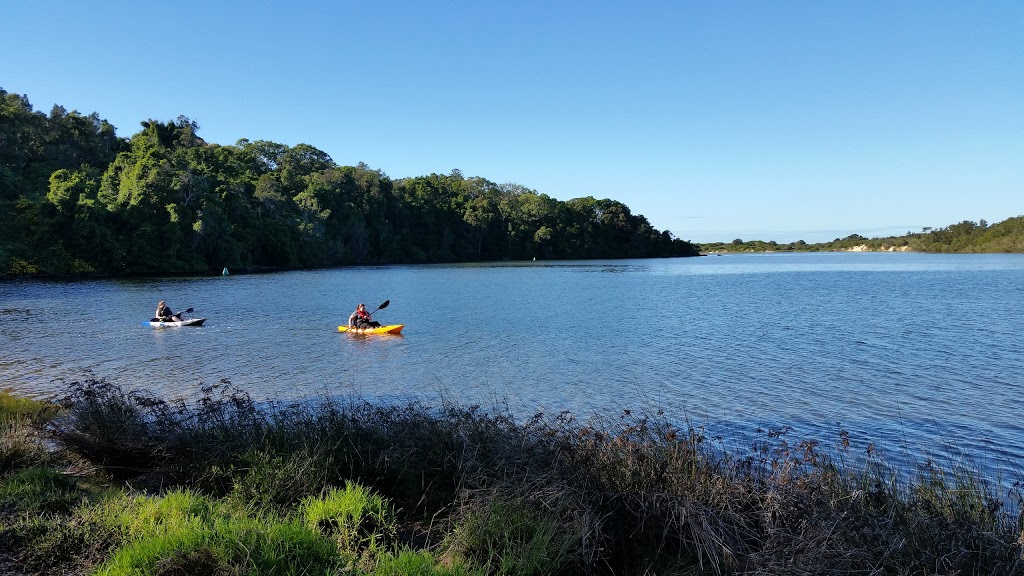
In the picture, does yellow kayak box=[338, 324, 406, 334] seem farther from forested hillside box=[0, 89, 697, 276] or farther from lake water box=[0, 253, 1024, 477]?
forested hillside box=[0, 89, 697, 276]

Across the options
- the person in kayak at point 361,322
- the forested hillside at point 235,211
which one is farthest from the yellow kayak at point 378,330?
the forested hillside at point 235,211

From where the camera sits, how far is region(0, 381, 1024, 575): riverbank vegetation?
4168 mm

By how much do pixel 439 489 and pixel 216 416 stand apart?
3.53 m

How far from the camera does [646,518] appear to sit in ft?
17.1

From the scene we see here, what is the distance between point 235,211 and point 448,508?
80.3 m

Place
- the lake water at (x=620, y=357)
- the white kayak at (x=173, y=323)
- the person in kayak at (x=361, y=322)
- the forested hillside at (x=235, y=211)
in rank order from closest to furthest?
the lake water at (x=620, y=357), the person in kayak at (x=361, y=322), the white kayak at (x=173, y=323), the forested hillside at (x=235, y=211)

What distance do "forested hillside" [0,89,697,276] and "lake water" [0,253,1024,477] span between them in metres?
27.1

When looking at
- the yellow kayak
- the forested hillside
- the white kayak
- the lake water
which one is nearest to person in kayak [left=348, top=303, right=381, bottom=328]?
the yellow kayak

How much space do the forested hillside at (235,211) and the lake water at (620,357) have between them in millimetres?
27055

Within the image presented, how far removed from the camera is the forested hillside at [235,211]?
61.1m

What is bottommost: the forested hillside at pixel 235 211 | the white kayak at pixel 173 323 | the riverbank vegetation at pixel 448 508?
the white kayak at pixel 173 323

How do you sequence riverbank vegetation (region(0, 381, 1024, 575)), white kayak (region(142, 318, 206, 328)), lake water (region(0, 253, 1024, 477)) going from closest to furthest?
riverbank vegetation (region(0, 381, 1024, 575)) → lake water (region(0, 253, 1024, 477)) → white kayak (region(142, 318, 206, 328))

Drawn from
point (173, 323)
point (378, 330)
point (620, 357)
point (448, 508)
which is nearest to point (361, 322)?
point (378, 330)

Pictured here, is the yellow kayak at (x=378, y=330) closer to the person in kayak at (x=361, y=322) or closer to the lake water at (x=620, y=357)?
the person in kayak at (x=361, y=322)
